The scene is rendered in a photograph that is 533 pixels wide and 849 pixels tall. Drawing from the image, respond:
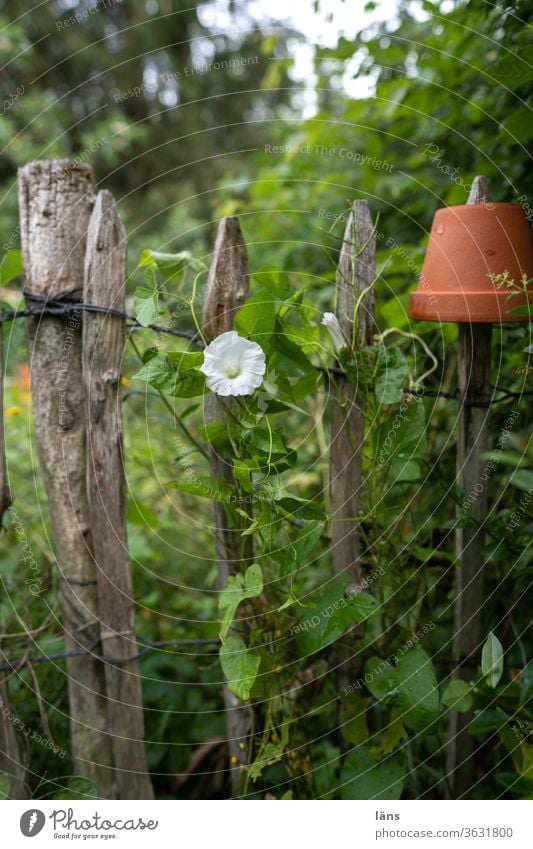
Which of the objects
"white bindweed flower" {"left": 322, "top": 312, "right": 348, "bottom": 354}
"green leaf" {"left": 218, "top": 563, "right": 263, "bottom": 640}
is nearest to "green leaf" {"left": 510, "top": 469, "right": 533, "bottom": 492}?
"white bindweed flower" {"left": 322, "top": 312, "right": 348, "bottom": 354}

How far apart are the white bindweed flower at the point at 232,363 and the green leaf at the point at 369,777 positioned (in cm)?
75

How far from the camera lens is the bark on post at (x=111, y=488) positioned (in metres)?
1.20

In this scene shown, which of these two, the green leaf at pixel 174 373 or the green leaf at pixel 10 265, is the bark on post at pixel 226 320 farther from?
the green leaf at pixel 10 265

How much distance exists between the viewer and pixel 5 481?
1.19 m

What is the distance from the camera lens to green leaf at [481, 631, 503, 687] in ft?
3.53

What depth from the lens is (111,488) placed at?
49.9 inches

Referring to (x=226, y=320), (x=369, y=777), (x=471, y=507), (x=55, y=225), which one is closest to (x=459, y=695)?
(x=369, y=777)

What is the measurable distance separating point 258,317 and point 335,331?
0.16 meters

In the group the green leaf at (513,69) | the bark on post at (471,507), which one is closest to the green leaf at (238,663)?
the bark on post at (471,507)

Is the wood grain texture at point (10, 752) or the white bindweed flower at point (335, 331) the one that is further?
the wood grain texture at point (10, 752)

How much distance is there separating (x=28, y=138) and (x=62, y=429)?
15.2ft

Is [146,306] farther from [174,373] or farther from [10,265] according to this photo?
[10,265]

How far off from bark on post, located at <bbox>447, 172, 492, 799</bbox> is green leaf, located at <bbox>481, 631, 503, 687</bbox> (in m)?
0.19

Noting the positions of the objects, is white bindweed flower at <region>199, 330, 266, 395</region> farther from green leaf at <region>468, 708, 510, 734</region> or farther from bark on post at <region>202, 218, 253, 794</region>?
green leaf at <region>468, 708, 510, 734</region>
